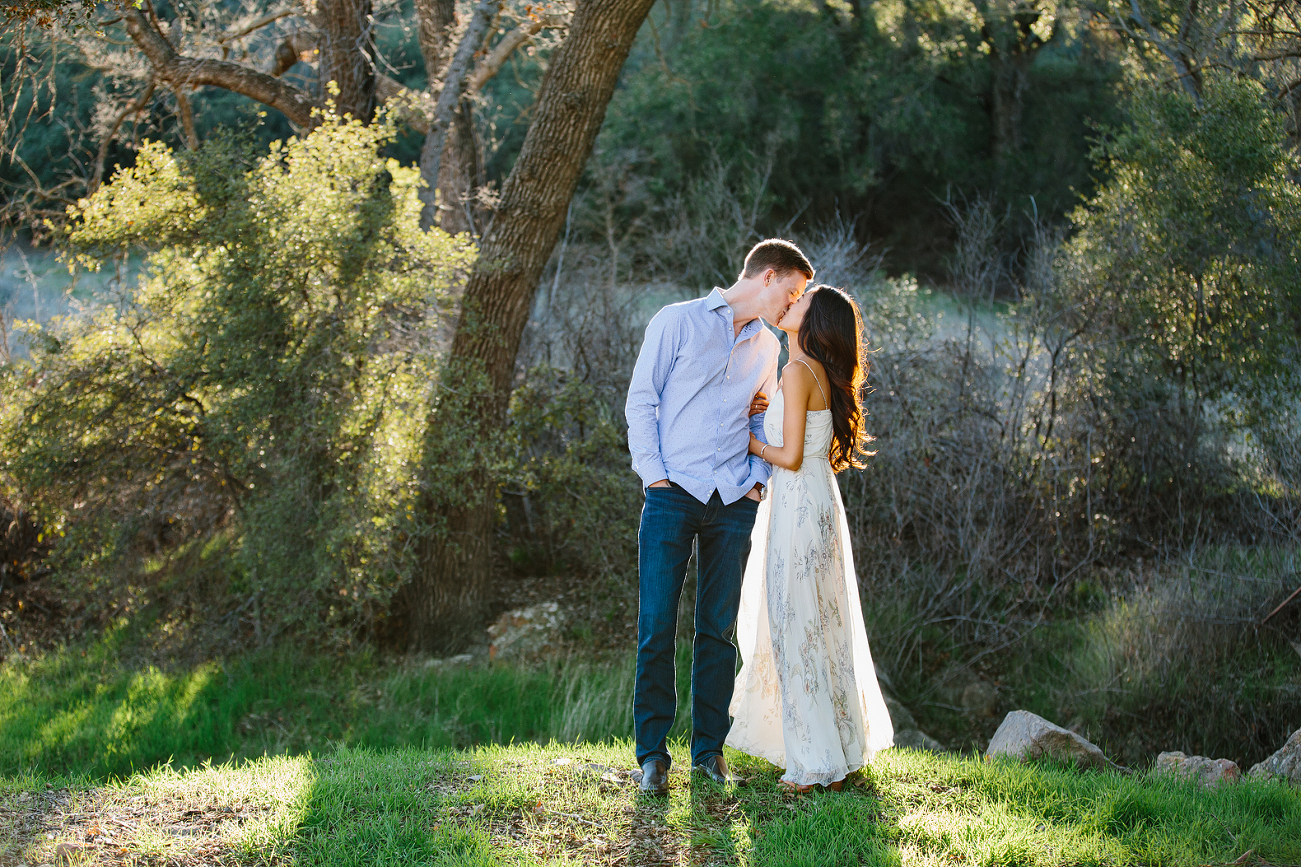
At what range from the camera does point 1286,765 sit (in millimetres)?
5348

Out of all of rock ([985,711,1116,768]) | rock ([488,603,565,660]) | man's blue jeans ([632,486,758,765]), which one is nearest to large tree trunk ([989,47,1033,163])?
rock ([488,603,565,660])

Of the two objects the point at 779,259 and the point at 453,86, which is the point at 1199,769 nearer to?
the point at 779,259

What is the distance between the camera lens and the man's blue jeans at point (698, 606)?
387 cm

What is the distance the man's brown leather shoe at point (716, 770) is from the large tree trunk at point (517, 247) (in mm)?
3661

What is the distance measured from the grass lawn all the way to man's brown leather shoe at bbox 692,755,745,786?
0.16 ft

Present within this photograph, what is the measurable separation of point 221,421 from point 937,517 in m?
5.63

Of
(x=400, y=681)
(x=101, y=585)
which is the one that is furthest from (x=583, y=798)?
(x=101, y=585)

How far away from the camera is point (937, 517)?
8453mm

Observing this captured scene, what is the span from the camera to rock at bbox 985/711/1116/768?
501cm

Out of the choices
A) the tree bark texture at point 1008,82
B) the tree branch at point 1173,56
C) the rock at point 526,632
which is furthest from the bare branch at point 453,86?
the tree bark texture at point 1008,82

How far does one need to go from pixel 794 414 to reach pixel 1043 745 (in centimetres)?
238

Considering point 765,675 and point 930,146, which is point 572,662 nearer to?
point 765,675

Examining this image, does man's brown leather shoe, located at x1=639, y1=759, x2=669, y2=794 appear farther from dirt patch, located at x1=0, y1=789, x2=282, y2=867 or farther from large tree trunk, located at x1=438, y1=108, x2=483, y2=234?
large tree trunk, located at x1=438, y1=108, x2=483, y2=234

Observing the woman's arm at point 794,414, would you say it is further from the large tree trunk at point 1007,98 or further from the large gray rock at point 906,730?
the large tree trunk at point 1007,98
